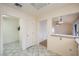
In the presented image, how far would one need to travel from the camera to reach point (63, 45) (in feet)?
5.73

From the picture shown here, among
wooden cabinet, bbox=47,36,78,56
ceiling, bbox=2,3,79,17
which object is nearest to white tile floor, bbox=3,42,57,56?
wooden cabinet, bbox=47,36,78,56

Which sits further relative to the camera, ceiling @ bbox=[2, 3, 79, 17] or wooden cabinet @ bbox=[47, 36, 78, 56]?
wooden cabinet @ bbox=[47, 36, 78, 56]

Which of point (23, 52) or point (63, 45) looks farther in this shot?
point (63, 45)

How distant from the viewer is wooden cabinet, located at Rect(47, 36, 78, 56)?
1.38 metres

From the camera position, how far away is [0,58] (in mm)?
858

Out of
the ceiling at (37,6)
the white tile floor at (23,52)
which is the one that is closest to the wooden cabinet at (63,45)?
the white tile floor at (23,52)

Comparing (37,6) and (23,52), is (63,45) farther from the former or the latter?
(37,6)

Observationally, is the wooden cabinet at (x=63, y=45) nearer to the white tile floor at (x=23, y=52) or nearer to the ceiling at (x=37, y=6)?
the white tile floor at (x=23, y=52)

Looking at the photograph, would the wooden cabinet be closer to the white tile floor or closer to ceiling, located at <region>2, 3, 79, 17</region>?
the white tile floor

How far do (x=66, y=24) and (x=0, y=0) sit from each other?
1.01 m

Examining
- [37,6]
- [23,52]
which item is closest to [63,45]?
[23,52]

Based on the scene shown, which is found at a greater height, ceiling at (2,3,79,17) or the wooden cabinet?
ceiling at (2,3,79,17)

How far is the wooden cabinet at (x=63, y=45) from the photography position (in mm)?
1383

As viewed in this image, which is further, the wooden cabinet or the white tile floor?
the wooden cabinet
